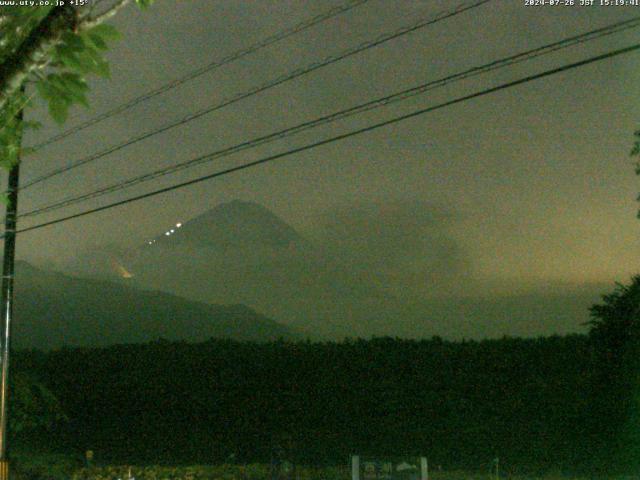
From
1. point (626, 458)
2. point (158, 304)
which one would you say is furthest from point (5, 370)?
point (158, 304)

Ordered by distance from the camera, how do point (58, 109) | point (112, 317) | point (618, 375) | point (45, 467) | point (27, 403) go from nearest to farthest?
point (58, 109) → point (618, 375) → point (27, 403) → point (45, 467) → point (112, 317)

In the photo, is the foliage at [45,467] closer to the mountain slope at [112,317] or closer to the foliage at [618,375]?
the foliage at [618,375]

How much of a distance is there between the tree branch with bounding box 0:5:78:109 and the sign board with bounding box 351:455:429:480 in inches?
337

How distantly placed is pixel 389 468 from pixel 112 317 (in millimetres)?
77936

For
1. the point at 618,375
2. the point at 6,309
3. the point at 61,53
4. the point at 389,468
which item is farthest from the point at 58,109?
the point at 618,375

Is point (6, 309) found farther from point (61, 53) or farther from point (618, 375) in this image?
point (61, 53)

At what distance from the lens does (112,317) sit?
8650 cm

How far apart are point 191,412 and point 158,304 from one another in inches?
2376

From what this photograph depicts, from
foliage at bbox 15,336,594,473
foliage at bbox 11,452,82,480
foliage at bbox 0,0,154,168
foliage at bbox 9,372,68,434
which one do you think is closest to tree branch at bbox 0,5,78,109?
foliage at bbox 0,0,154,168

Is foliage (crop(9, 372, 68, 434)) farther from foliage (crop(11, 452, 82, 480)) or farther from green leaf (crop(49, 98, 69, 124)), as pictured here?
green leaf (crop(49, 98, 69, 124))

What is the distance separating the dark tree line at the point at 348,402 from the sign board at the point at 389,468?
15.9 feet

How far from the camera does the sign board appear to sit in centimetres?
1149

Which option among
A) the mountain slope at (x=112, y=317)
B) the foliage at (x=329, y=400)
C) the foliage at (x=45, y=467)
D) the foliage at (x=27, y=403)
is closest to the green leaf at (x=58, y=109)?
the foliage at (x=329, y=400)

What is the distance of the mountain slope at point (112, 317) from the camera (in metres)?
72.9
